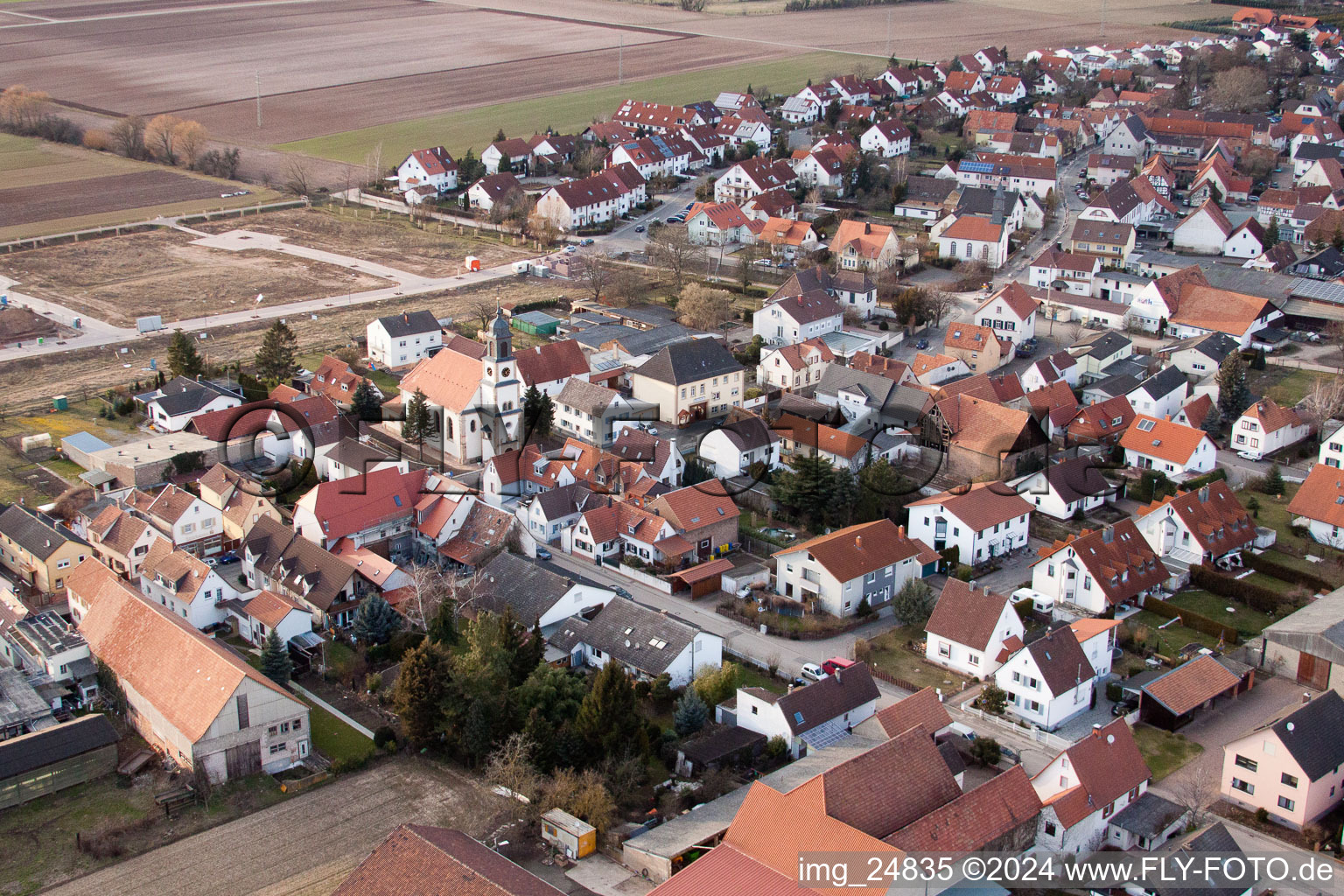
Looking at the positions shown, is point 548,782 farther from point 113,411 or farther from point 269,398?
point 113,411

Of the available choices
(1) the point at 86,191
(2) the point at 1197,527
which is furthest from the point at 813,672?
(1) the point at 86,191

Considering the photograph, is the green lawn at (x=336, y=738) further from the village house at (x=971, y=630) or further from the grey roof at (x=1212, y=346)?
the grey roof at (x=1212, y=346)

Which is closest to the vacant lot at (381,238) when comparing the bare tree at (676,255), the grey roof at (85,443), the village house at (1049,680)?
the bare tree at (676,255)

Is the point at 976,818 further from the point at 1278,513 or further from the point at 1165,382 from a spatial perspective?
the point at 1165,382

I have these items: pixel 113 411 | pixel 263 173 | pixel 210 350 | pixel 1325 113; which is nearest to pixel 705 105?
pixel 263 173

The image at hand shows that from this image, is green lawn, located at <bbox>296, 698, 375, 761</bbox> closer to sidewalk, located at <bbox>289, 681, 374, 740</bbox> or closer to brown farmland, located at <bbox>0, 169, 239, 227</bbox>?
sidewalk, located at <bbox>289, 681, 374, 740</bbox>

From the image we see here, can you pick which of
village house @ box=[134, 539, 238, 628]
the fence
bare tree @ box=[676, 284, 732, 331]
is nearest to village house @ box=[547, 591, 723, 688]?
the fence
